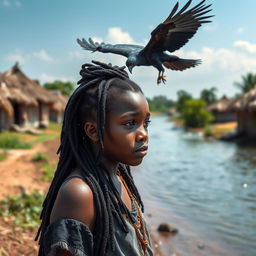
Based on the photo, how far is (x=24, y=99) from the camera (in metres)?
18.9

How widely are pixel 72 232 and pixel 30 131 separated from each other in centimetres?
1790

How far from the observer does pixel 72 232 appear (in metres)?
1.33

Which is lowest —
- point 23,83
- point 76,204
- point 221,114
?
point 76,204

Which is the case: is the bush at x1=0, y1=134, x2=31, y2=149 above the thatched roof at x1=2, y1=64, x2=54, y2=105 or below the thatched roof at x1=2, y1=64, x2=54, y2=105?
below

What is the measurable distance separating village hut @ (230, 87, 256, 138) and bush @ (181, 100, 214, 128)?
1135 cm

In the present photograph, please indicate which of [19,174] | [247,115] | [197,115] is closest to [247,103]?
[247,115]

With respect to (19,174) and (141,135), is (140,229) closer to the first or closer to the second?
(141,135)

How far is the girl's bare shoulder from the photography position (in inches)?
54.1

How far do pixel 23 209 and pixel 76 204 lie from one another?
447cm

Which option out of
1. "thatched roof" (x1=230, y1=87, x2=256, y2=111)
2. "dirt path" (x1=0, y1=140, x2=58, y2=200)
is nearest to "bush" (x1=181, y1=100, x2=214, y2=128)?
"thatched roof" (x1=230, y1=87, x2=256, y2=111)

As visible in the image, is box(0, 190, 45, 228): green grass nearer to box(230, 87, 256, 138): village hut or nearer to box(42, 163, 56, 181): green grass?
box(42, 163, 56, 181): green grass

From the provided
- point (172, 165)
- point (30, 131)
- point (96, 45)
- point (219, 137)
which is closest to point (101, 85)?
point (96, 45)

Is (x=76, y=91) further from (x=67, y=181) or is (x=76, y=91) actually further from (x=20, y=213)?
(x=20, y=213)

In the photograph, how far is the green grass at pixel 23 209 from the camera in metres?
5.01
